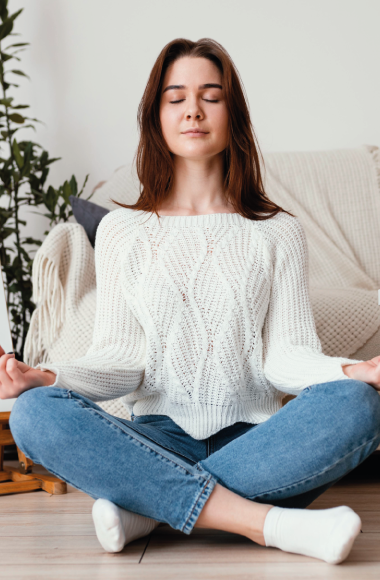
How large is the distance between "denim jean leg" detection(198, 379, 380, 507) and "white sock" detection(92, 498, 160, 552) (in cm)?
16

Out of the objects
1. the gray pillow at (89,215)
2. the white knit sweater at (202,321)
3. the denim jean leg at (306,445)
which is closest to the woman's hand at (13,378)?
the white knit sweater at (202,321)

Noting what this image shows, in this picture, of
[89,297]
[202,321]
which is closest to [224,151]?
[202,321]

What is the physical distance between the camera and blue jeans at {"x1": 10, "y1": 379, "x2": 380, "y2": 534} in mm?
952

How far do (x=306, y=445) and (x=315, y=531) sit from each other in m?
0.13

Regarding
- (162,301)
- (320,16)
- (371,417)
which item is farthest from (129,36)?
(371,417)

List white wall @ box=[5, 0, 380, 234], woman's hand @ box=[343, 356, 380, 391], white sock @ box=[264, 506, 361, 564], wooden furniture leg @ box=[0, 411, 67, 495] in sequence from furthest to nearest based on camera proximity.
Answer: white wall @ box=[5, 0, 380, 234] < wooden furniture leg @ box=[0, 411, 67, 495] < woman's hand @ box=[343, 356, 380, 391] < white sock @ box=[264, 506, 361, 564]

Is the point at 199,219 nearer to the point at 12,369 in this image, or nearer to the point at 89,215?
the point at 12,369

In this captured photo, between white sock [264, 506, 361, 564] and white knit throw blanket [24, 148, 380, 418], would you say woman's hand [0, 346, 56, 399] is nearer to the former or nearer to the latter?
white sock [264, 506, 361, 564]

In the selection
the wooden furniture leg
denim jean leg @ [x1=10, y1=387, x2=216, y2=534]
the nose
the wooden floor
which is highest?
the nose

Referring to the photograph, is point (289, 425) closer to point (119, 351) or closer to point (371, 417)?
point (371, 417)

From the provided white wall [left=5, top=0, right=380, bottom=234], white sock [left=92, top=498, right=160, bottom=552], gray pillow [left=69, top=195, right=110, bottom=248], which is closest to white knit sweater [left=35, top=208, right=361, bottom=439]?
white sock [left=92, top=498, right=160, bottom=552]

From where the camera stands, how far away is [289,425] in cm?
98

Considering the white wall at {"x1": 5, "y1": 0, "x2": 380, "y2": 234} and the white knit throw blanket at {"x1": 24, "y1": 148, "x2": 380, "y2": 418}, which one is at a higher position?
the white wall at {"x1": 5, "y1": 0, "x2": 380, "y2": 234}

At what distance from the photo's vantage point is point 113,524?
94cm
